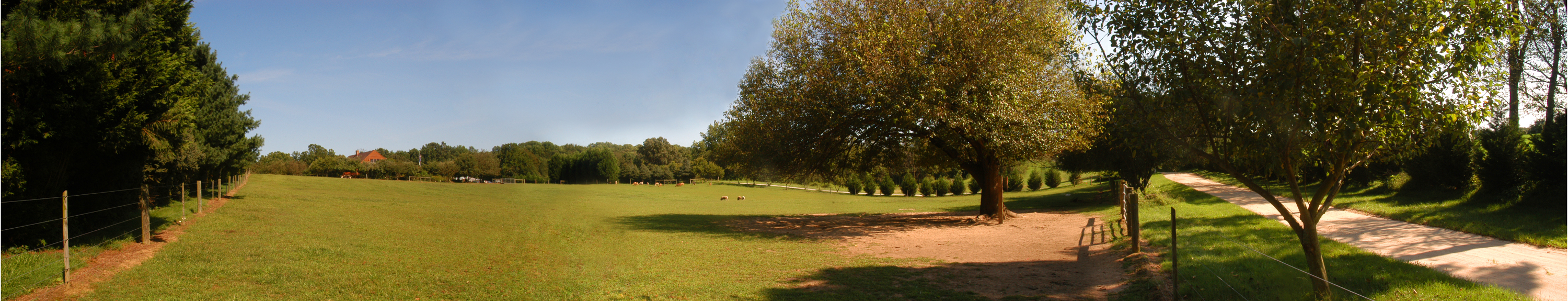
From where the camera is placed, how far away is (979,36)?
15922 millimetres

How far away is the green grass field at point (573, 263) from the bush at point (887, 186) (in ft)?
91.4

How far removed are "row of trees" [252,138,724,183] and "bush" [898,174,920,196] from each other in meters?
19.9

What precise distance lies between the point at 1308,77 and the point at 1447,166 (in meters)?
18.1

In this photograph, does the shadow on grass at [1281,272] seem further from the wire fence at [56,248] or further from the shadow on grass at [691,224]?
the wire fence at [56,248]

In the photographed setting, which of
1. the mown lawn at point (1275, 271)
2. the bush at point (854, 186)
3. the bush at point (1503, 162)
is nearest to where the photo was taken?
the mown lawn at point (1275, 271)

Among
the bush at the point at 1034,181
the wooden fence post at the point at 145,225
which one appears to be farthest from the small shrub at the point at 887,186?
the wooden fence post at the point at 145,225

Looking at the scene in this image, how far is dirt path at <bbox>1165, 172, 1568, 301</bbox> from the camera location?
6.58 m

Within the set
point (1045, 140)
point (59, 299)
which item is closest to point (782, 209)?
point (1045, 140)

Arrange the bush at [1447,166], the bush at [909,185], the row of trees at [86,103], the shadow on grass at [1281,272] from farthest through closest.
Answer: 1. the bush at [909,185]
2. the bush at [1447,166]
3. the row of trees at [86,103]
4. the shadow on grass at [1281,272]

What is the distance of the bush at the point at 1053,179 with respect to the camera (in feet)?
159

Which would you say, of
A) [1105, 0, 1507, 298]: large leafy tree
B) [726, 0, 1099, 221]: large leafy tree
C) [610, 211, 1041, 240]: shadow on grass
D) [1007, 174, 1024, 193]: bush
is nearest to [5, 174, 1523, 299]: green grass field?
[610, 211, 1041, 240]: shadow on grass

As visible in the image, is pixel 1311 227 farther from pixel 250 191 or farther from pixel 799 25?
pixel 250 191

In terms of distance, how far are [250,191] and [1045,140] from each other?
99.2 feet

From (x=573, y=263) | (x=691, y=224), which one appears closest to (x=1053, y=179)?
(x=691, y=224)
